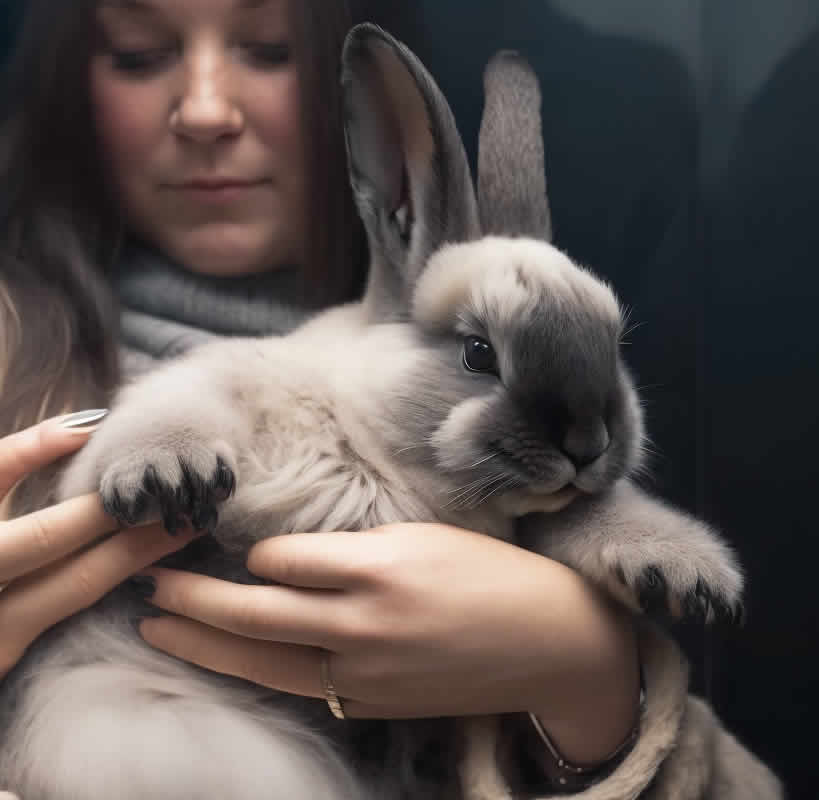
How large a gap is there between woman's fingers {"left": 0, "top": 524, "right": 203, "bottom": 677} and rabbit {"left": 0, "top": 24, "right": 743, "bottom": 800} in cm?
3

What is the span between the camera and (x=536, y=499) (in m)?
0.95

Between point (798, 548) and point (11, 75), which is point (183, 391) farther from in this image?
point (798, 548)

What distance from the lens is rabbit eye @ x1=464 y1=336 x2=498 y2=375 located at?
944 millimetres

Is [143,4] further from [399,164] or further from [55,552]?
[55,552]

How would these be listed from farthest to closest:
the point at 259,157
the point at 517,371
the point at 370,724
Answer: the point at 259,157, the point at 370,724, the point at 517,371

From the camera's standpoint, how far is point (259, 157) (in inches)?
47.9

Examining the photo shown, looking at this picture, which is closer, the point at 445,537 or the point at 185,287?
the point at 445,537

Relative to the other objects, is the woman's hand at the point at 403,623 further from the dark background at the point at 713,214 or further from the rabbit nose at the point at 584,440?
the dark background at the point at 713,214

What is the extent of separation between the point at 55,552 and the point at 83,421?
158mm

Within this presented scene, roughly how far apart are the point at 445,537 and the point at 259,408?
0.25m

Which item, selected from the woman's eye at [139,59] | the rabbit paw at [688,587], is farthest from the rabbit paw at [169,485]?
the woman's eye at [139,59]

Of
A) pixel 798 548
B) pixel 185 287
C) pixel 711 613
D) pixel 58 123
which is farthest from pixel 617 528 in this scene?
pixel 58 123

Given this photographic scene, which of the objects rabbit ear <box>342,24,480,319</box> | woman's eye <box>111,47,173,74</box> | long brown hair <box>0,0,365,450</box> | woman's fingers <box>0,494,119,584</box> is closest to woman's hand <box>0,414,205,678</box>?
woman's fingers <box>0,494,119,584</box>

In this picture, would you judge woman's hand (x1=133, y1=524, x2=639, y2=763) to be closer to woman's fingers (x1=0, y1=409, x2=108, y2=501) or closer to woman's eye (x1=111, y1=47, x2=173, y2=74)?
woman's fingers (x1=0, y1=409, x2=108, y2=501)
